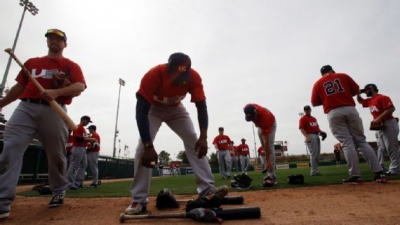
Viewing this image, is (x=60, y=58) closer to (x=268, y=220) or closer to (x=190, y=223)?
(x=190, y=223)

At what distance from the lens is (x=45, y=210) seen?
3.43m

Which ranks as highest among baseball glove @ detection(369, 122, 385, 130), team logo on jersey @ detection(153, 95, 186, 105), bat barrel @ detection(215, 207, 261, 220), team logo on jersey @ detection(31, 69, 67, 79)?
team logo on jersey @ detection(31, 69, 67, 79)

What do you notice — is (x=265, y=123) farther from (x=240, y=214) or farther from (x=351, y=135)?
(x=240, y=214)

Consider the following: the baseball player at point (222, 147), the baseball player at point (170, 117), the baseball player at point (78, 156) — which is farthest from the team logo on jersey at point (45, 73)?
the baseball player at point (222, 147)

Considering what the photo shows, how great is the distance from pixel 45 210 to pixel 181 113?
2.28 metres

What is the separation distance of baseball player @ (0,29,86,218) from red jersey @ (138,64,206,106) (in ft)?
3.72

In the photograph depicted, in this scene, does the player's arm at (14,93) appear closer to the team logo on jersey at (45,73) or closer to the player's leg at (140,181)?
the team logo on jersey at (45,73)


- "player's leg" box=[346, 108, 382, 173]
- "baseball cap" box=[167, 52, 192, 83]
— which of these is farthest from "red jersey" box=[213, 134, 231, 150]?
"baseball cap" box=[167, 52, 192, 83]

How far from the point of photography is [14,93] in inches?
136

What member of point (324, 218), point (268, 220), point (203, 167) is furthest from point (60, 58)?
point (324, 218)

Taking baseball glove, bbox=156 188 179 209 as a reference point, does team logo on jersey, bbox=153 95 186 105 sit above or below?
above

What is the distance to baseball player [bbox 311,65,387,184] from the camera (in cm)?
481

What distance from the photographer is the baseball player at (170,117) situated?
288 centimetres

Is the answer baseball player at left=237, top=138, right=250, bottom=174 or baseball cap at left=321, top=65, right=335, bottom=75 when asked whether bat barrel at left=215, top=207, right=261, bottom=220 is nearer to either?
baseball cap at left=321, top=65, right=335, bottom=75
